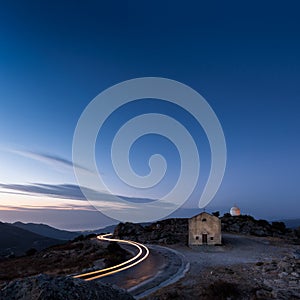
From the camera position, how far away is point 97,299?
18.7 ft

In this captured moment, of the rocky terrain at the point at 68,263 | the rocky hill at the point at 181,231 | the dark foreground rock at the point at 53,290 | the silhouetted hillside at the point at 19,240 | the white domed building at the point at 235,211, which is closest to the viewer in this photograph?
the dark foreground rock at the point at 53,290

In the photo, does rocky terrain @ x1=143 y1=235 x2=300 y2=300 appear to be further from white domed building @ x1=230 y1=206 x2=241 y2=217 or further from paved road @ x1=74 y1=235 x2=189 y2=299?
white domed building @ x1=230 y1=206 x2=241 y2=217

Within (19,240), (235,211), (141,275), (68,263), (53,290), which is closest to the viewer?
(53,290)

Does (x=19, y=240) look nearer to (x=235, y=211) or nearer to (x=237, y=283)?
(x=235, y=211)

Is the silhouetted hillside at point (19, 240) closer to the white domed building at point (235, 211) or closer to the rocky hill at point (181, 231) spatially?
the rocky hill at point (181, 231)

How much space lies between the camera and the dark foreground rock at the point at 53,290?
16.8ft

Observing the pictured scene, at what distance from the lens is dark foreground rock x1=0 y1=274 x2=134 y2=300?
513 cm

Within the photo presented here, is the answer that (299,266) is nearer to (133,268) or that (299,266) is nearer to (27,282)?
(133,268)

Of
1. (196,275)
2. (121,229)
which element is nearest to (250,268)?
(196,275)

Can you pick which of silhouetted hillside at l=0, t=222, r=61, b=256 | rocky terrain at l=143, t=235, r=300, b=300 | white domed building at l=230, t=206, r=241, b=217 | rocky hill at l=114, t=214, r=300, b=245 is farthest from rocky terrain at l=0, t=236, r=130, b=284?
silhouetted hillside at l=0, t=222, r=61, b=256

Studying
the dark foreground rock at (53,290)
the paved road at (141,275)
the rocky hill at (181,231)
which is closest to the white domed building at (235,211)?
the rocky hill at (181,231)

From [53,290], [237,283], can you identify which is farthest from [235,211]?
[53,290]

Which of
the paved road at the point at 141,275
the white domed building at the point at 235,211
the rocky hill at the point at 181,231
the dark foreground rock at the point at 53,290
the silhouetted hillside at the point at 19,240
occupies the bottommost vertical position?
the silhouetted hillside at the point at 19,240

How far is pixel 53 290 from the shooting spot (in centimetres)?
521
